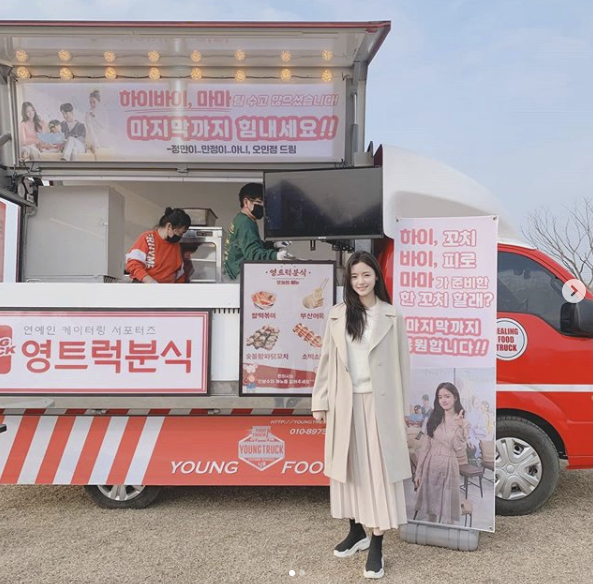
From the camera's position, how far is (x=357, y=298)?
3.43m

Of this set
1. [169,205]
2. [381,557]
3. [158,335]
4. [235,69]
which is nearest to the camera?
[381,557]

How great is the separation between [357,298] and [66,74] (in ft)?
10.4

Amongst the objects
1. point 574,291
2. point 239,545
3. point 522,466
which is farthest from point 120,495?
point 574,291

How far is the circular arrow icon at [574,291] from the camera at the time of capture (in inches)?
167

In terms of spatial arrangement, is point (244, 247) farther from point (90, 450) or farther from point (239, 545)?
point (239, 545)

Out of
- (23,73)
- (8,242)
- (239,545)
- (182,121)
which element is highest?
(23,73)

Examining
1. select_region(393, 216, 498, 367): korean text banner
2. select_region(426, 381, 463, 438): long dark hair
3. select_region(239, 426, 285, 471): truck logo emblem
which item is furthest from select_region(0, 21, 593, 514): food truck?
select_region(426, 381, 463, 438): long dark hair

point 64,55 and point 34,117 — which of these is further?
point 34,117

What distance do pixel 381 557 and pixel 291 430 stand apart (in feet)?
3.62

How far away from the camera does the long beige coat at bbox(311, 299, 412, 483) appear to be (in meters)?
3.30

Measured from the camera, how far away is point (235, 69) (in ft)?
15.6

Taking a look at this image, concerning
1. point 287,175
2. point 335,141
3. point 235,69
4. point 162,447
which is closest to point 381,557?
point 162,447

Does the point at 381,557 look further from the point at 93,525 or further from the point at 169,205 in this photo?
the point at 169,205

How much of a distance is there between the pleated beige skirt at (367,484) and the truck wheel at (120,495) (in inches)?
63.6
